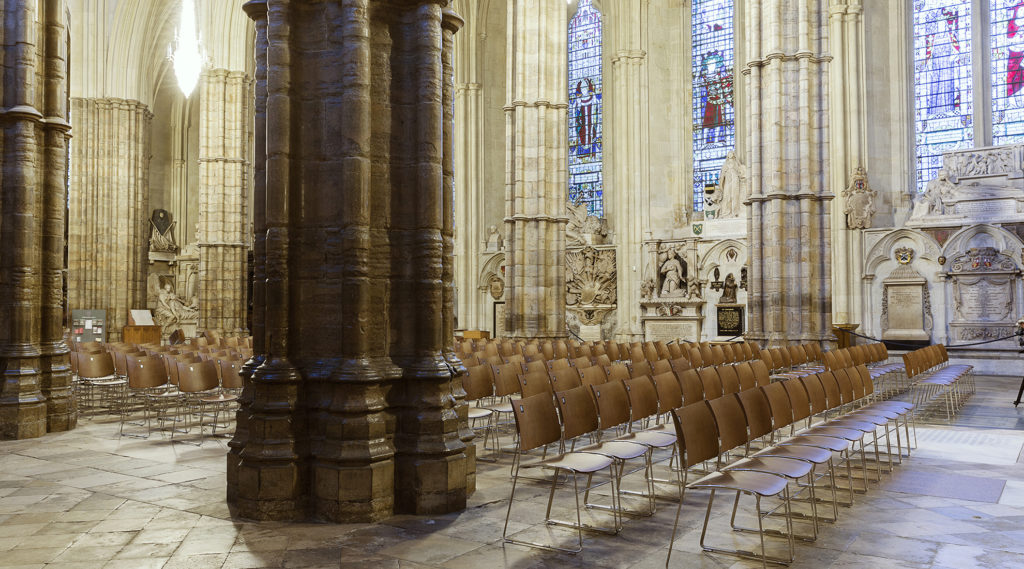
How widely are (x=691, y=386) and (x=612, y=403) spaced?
1728 millimetres

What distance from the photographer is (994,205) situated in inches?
762

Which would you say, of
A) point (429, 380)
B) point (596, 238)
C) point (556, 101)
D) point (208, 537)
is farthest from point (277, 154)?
point (596, 238)

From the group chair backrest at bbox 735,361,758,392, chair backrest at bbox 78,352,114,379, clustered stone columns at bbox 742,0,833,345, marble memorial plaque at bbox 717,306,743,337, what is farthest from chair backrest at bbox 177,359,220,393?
marble memorial plaque at bbox 717,306,743,337

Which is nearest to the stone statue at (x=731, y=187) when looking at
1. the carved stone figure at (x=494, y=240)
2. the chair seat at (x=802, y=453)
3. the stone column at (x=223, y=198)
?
the carved stone figure at (x=494, y=240)

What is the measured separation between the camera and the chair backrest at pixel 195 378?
30.4 feet

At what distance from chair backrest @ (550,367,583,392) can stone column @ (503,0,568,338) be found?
36.1ft

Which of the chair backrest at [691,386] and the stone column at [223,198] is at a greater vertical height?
the stone column at [223,198]

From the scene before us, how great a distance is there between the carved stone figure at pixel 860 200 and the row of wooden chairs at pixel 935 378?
6.93 meters

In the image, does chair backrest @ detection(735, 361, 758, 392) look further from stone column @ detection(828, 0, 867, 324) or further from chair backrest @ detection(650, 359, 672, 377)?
stone column @ detection(828, 0, 867, 324)

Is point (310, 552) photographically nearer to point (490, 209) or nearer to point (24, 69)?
point (24, 69)

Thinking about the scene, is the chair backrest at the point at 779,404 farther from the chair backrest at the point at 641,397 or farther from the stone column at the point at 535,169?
the stone column at the point at 535,169

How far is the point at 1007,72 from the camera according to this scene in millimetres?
20672

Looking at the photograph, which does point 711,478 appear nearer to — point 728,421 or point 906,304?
point 728,421

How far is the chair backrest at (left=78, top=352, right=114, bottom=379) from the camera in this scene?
11258 millimetres
